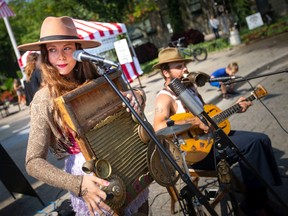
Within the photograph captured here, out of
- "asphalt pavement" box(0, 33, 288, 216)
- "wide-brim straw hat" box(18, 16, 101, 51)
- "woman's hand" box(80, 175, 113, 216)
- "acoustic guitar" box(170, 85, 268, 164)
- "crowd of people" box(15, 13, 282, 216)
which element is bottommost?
"asphalt pavement" box(0, 33, 288, 216)

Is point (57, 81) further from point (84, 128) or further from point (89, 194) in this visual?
point (89, 194)

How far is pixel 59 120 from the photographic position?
1.79 metres

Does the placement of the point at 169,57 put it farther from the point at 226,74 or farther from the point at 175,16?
the point at 175,16

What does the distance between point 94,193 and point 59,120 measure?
0.53 metres

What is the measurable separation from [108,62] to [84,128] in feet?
1.39

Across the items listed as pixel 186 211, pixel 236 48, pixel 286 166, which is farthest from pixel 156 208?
pixel 236 48

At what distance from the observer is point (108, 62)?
5.57 ft

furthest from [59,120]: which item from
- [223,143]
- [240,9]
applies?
[240,9]

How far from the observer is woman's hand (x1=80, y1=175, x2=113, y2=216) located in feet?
5.03

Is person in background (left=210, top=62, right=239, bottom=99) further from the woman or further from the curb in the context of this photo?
the woman

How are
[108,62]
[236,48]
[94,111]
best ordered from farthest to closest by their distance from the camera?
[236,48], [94,111], [108,62]

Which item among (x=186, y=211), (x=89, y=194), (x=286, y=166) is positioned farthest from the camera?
(x=286, y=166)

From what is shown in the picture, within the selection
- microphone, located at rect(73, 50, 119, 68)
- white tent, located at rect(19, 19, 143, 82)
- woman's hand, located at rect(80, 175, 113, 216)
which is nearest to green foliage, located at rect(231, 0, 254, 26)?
white tent, located at rect(19, 19, 143, 82)

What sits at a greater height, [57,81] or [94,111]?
[57,81]
